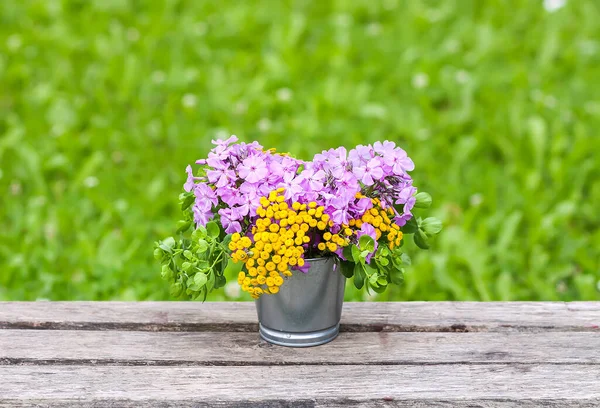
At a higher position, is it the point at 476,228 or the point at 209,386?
the point at 209,386

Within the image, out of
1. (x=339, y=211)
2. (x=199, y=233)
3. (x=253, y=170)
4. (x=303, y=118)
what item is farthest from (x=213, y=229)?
(x=303, y=118)

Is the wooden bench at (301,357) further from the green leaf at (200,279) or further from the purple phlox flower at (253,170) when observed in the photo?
the purple phlox flower at (253,170)

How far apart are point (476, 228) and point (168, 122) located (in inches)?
58.5

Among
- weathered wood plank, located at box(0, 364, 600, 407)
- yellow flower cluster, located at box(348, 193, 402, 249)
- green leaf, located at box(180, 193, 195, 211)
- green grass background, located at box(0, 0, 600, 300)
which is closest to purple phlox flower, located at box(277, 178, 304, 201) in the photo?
yellow flower cluster, located at box(348, 193, 402, 249)

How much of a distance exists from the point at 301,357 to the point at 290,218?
275 mm

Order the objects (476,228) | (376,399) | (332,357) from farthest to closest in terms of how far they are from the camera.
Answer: (476,228) < (332,357) < (376,399)

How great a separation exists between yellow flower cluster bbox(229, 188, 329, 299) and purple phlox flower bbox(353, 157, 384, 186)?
0.31 ft

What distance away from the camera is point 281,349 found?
57.1 inches

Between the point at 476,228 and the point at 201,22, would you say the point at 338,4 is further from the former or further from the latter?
the point at 476,228

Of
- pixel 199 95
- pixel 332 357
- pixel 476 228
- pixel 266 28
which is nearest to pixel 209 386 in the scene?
pixel 332 357

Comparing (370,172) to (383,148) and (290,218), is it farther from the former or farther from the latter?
(290,218)

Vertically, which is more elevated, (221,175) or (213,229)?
(221,175)

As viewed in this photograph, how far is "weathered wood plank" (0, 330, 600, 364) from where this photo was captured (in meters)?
1.41

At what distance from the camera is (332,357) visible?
4.67 feet
